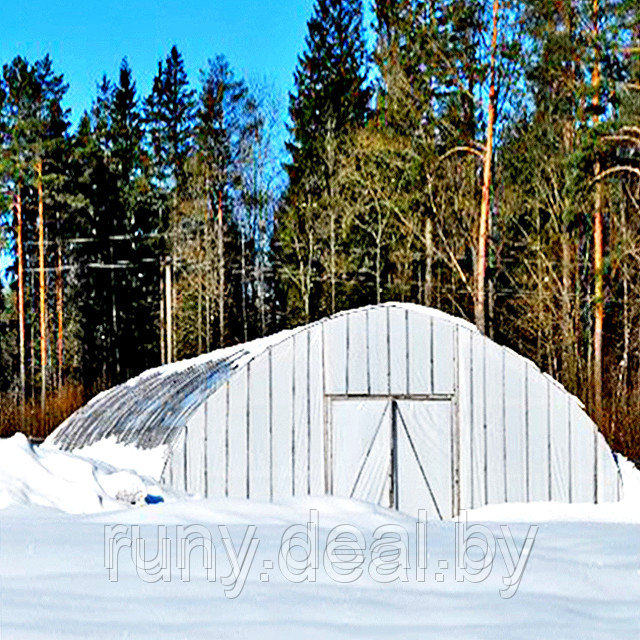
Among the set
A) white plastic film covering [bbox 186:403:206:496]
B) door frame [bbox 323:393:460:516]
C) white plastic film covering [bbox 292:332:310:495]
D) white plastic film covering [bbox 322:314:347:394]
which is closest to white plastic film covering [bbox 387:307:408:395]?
door frame [bbox 323:393:460:516]

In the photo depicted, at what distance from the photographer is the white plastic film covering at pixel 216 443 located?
11.1 metres

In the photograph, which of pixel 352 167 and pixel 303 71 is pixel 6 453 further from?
pixel 303 71

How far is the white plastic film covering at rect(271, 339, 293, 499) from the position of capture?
1152 centimetres

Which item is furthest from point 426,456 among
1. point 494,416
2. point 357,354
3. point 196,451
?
point 196,451

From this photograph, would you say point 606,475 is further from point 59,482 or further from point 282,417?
point 59,482

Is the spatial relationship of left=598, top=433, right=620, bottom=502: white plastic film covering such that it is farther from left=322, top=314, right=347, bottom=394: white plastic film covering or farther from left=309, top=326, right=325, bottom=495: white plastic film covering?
left=309, top=326, right=325, bottom=495: white plastic film covering

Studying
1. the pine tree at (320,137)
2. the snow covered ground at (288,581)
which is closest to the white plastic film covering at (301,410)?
the snow covered ground at (288,581)

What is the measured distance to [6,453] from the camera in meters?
6.54

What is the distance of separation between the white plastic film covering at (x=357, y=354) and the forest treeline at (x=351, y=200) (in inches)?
243

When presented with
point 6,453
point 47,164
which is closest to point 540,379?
point 6,453

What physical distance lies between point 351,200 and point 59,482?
26.3 meters

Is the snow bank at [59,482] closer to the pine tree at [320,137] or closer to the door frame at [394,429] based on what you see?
the door frame at [394,429]

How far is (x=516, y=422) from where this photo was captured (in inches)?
486

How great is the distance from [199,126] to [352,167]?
8744 millimetres
